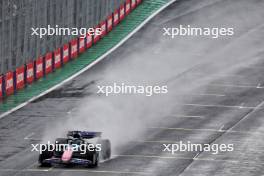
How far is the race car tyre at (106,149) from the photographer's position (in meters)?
45.7

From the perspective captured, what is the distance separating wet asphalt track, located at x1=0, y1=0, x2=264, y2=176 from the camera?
45.3m

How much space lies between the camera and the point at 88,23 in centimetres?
7212

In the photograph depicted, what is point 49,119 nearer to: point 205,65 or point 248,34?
point 205,65

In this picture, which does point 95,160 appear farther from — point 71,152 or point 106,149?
point 106,149

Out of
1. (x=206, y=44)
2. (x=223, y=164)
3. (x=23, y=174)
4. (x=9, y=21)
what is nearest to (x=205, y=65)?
(x=206, y=44)

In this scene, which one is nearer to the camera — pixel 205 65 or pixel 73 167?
pixel 73 167

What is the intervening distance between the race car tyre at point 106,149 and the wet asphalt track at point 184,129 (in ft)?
1.04

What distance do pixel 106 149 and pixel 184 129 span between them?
800 cm

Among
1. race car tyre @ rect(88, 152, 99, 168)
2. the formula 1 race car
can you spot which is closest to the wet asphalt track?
race car tyre @ rect(88, 152, 99, 168)

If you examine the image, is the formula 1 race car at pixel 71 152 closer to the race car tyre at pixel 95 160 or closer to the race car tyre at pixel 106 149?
the race car tyre at pixel 95 160

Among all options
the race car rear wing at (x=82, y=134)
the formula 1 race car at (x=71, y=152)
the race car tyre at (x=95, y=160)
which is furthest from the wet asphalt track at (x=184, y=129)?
the race car rear wing at (x=82, y=134)

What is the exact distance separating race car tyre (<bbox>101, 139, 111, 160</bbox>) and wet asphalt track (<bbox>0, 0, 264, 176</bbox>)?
32 centimetres

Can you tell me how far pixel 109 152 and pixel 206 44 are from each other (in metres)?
28.5

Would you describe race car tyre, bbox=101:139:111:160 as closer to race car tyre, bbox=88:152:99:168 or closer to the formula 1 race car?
the formula 1 race car
